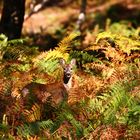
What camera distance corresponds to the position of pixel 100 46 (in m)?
8.34

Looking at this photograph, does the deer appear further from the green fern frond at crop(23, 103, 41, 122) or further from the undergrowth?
the green fern frond at crop(23, 103, 41, 122)

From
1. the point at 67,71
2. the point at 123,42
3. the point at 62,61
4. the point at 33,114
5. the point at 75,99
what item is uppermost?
the point at 123,42

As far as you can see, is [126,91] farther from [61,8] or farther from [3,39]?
[61,8]

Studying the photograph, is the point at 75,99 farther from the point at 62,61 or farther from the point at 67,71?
the point at 62,61

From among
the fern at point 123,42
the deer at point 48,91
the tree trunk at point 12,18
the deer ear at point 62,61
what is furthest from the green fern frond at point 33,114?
the tree trunk at point 12,18

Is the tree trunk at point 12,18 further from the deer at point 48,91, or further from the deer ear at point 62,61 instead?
the deer at point 48,91

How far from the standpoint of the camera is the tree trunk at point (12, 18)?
10.2 metres

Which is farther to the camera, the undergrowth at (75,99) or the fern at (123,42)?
the fern at (123,42)

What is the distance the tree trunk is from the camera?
10.2 metres

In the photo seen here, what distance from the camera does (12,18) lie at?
10.4 metres

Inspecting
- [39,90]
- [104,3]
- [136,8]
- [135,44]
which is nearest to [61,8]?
[104,3]

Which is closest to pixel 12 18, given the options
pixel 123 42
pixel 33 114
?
pixel 123 42

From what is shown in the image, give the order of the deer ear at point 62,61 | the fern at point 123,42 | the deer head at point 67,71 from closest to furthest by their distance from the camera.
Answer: the deer head at point 67,71 < the deer ear at point 62,61 < the fern at point 123,42

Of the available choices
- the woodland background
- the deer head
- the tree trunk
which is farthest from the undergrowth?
the tree trunk
